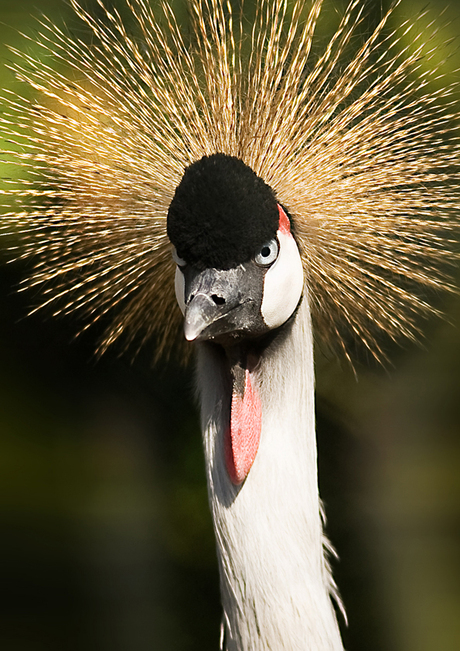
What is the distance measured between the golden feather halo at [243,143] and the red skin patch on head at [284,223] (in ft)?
0.18

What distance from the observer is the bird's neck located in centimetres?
93

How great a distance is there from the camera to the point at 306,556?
97cm

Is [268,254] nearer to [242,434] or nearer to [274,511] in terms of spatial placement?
[242,434]

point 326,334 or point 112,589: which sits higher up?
point 326,334

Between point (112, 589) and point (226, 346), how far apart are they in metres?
1.30

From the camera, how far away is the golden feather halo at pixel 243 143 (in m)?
1.00

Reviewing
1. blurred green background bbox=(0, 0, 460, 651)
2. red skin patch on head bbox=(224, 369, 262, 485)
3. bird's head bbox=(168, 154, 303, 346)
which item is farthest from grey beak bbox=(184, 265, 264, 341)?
blurred green background bbox=(0, 0, 460, 651)

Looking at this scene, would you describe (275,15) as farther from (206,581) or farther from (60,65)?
(206,581)

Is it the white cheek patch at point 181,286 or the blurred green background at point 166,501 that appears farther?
the blurred green background at point 166,501

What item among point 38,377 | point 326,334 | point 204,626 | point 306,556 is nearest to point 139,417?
point 38,377

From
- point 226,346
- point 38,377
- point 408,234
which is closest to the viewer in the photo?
point 226,346

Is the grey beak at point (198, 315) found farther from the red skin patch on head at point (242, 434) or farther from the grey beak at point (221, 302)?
the red skin patch on head at point (242, 434)

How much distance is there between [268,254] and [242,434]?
0.26 metres

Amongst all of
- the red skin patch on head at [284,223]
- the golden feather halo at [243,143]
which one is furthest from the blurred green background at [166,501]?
the red skin patch on head at [284,223]
